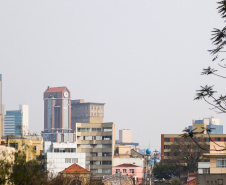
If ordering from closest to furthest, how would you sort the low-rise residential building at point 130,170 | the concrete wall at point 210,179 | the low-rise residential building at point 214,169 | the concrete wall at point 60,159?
1. the concrete wall at point 210,179
2. the low-rise residential building at point 214,169
3. the concrete wall at point 60,159
4. the low-rise residential building at point 130,170

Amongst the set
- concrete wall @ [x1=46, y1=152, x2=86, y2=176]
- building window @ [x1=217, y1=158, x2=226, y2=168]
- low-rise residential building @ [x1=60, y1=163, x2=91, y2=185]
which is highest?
concrete wall @ [x1=46, y1=152, x2=86, y2=176]

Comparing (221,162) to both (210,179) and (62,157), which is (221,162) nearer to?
(210,179)

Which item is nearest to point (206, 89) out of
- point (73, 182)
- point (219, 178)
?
point (219, 178)

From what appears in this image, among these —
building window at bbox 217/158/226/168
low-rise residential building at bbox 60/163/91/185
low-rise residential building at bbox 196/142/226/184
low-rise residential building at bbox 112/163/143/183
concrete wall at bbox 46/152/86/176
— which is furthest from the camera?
low-rise residential building at bbox 112/163/143/183

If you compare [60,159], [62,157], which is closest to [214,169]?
[60,159]

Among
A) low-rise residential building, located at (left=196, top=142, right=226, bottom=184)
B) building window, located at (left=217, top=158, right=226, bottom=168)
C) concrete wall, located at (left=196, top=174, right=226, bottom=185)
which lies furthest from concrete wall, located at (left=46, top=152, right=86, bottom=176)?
concrete wall, located at (left=196, top=174, right=226, bottom=185)

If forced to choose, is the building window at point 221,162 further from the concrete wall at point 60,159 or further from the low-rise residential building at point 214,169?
the concrete wall at point 60,159

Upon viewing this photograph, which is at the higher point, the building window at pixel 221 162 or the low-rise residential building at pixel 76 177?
the building window at pixel 221 162

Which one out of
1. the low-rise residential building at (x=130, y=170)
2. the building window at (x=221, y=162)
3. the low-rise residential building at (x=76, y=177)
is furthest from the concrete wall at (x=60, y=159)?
the building window at (x=221, y=162)

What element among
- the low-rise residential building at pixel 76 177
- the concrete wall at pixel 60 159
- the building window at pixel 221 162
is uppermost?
the concrete wall at pixel 60 159

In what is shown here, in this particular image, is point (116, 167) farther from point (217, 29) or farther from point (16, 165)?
point (217, 29)

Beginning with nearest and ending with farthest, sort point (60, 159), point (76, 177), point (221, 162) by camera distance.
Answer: point (221, 162) < point (76, 177) < point (60, 159)

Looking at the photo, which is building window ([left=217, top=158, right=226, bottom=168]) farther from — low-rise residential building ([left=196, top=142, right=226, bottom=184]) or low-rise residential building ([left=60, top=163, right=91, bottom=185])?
low-rise residential building ([left=60, top=163, right=91, bottom=185])

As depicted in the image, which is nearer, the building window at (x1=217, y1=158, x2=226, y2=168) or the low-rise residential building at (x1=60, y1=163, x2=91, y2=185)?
the building window at (x1=217, y1=158, x2=226, y2=168)
